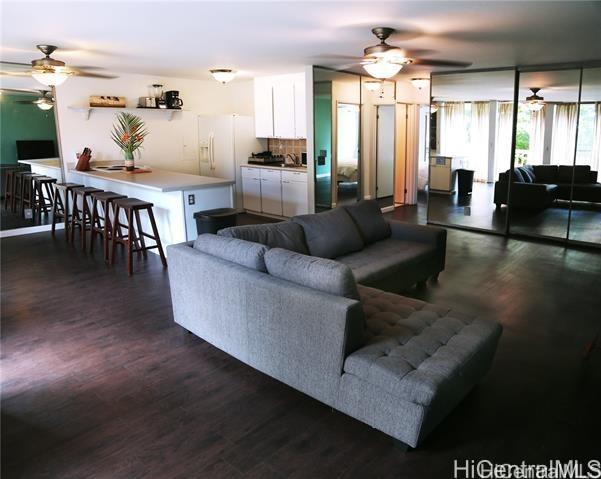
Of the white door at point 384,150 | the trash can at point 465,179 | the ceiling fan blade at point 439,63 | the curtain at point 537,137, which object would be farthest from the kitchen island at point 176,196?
the curtain at point 537,137

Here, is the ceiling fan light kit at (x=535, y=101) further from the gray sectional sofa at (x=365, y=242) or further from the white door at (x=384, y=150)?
the gray sectional sofa at (x=365, y=242)

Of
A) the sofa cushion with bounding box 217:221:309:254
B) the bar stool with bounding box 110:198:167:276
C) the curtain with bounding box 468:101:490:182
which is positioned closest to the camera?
the sofa cushion with bounding box 217:221:309:254

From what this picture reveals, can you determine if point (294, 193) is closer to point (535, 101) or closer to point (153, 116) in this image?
point (153, 116)

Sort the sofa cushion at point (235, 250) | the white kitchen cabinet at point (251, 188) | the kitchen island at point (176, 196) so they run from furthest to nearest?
the white kitchen cabinet at point (251, 188) < the kitchen island at point (176, 196) < the sofa cushion at point (235, 250)

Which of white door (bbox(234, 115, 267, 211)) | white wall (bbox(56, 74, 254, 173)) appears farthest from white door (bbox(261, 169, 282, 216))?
white wall (bbox(56, 74, 254, 173))

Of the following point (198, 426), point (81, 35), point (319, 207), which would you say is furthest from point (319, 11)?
point (319, 207)

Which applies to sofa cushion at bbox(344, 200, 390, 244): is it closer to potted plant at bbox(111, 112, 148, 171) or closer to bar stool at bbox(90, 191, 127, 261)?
bar stool at bbox(90, 191, 127, 261)

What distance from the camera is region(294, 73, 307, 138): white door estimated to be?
7.11 m

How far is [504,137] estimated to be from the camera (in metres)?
6.70

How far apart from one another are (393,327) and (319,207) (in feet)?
15.0

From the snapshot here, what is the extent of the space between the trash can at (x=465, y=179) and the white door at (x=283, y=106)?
8.94ft

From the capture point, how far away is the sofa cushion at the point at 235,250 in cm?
286

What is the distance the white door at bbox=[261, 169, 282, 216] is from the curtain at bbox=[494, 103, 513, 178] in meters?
3.32

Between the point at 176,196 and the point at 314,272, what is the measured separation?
3.24 m
